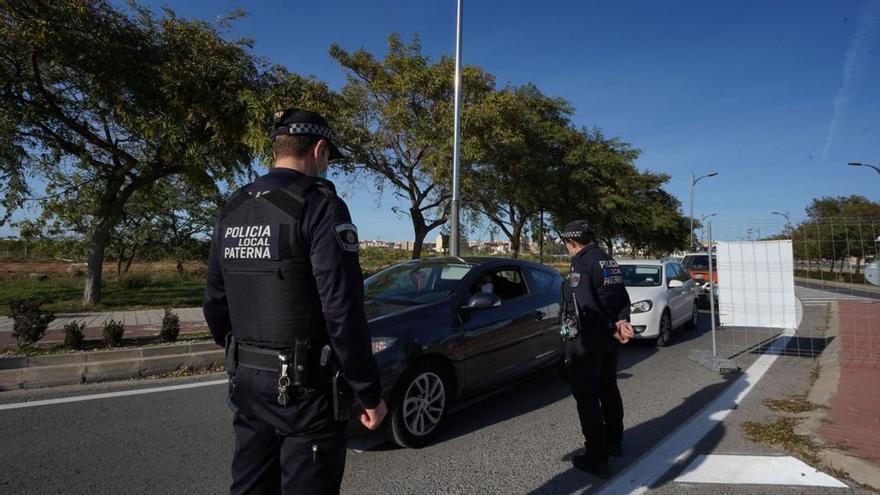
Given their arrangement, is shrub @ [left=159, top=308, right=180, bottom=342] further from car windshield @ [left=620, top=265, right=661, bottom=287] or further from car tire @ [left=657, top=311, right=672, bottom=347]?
car tire @ [left=657, top=311, right=672, bottom=347]

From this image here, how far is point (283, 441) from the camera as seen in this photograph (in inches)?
78.8

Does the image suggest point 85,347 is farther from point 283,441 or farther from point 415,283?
point 283,441

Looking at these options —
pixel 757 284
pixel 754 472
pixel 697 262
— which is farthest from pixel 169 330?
pixel 697 262

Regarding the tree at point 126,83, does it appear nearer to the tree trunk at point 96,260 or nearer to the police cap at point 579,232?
the tree trunk at point 96,260

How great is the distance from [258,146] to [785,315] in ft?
29.6

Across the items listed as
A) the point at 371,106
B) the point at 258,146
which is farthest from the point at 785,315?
the point at 371,106

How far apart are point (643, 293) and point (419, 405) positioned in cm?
623

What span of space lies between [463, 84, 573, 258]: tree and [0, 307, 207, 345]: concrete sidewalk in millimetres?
8215

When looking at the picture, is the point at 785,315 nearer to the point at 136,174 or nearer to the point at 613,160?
the point at 136,174

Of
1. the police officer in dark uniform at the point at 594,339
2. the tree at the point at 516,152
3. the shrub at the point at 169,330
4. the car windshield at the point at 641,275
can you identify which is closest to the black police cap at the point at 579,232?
the police officer in dark uniform at the point at 594,339

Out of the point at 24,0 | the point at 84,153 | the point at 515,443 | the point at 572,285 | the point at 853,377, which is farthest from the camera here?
the point at 84,153

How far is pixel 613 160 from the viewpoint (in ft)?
79.0

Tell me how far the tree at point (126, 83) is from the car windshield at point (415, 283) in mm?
5143

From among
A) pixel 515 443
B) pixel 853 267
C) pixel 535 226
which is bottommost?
pixel 515 443
